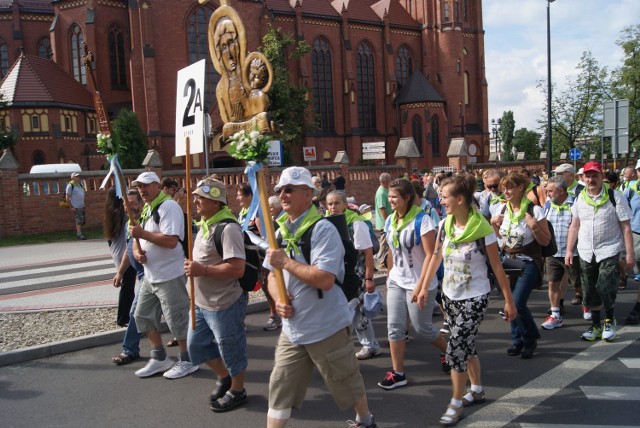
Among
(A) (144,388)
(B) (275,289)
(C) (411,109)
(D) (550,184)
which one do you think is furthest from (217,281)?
(C) (411,109)

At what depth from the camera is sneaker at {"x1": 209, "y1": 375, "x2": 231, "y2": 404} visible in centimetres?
475

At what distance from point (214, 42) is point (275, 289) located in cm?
261

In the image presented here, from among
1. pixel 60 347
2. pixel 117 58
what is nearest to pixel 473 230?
pixel 60 347

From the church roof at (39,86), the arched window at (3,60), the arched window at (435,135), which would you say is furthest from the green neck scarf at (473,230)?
the arched window at (3,60)

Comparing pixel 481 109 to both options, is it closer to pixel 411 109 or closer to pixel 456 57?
pixel 456 57

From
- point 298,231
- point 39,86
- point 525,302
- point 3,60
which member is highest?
point 3,60

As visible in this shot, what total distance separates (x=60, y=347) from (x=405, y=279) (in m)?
4.24

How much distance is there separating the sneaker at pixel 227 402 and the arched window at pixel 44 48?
41160mm

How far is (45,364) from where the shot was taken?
20.1 feet

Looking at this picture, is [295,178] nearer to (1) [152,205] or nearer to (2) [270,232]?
(2) [270,232]

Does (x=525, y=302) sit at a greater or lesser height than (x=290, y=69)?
lesser

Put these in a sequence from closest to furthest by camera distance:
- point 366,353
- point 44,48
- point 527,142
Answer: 1. point 366,353
2. point 44,48
3. point 527,142

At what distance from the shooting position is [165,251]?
5312 mm

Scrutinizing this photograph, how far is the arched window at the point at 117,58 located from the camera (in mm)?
35844
